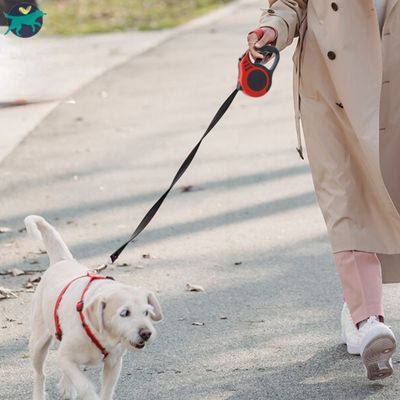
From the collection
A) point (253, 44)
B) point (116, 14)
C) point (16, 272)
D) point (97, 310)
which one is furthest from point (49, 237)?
point (116, 14)

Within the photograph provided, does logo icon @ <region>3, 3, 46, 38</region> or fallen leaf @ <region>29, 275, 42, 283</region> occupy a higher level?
logo icon @ <region>3, 3, 46, 38</region>

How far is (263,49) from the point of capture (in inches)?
198

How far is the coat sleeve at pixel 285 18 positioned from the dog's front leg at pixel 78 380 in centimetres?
163

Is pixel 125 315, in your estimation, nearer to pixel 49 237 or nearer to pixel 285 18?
pixel 49 237

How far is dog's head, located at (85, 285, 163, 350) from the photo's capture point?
13.6ft

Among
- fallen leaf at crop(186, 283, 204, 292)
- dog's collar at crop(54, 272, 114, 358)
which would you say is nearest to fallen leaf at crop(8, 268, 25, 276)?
fallen leaf at crop(186, 283, 204, 292)

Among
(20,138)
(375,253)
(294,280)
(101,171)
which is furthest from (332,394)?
(20,138)

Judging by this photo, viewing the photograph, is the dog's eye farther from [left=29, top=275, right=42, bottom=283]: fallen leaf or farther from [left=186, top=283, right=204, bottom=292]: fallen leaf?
[left=29, top=275, right=42, bottom=283]: fallen leaf

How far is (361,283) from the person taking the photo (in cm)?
509

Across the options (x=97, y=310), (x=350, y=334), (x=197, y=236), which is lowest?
(x=197, y=236)

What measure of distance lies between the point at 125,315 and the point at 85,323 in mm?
212

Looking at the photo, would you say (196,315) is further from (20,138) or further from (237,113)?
(237,113)

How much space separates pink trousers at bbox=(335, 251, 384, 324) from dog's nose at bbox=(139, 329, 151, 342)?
128 centimetres

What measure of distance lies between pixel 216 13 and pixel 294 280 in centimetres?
1566
